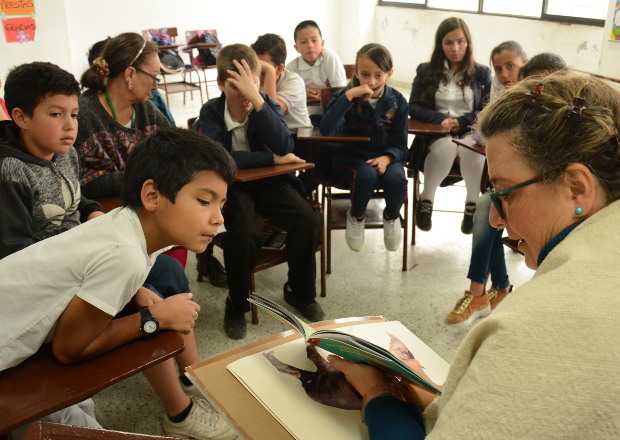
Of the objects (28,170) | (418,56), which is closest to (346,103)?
(28,170)

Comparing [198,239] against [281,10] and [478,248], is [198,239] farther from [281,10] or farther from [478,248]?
[281,10]

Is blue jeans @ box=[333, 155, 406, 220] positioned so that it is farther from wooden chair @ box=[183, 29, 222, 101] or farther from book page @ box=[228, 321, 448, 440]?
wooden chair @ box=[183, 29, 222, 101]

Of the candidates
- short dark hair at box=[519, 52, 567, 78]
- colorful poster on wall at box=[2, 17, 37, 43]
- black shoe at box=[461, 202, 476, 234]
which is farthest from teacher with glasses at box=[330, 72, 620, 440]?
colorful poster on wall at box=[2, 17, 37, 43]

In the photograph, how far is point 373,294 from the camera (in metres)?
2.73

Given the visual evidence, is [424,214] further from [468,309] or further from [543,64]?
[543,64]

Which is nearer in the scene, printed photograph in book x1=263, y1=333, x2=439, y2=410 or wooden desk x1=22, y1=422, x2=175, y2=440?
wooden desk x1=22, y1=422, x2=175, y2=440

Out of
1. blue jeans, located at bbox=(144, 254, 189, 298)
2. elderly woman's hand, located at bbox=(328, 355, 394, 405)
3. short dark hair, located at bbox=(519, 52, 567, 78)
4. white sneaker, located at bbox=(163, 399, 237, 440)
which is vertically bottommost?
white sneaker, located at bbox=(163, 399, 237, 440)

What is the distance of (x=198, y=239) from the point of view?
1429 millimetres

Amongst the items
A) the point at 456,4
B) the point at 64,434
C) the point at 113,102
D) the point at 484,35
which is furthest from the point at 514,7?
the point at 64,434

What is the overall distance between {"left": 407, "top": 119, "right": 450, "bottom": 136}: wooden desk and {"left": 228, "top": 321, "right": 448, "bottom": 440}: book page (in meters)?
1.85

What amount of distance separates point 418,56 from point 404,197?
5.46 meters

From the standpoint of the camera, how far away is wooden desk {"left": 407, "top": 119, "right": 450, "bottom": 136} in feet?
9.37

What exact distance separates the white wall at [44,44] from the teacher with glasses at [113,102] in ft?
9.27

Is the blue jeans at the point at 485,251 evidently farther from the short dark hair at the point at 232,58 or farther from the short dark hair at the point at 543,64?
the short dark hair at the point at 232,58
